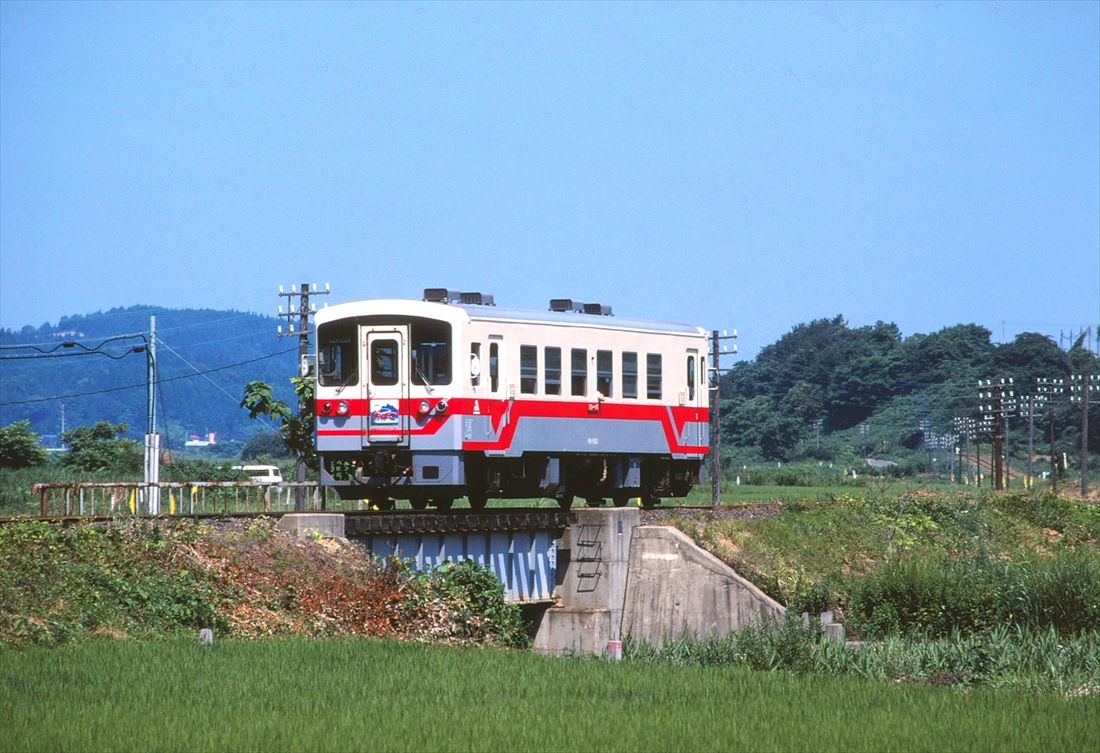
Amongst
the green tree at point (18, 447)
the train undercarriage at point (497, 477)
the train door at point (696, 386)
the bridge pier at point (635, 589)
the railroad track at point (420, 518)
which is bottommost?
the bridge pier at point (635, 589)

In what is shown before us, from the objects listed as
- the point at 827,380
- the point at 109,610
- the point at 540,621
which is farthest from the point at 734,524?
the point at 827,380

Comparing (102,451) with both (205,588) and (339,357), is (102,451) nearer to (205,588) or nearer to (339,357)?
(339,357)

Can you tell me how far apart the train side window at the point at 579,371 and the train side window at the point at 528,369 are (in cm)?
104

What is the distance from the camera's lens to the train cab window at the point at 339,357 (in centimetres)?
2852

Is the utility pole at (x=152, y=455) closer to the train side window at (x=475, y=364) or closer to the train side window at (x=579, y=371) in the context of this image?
the train side window at (x=475, y=364)

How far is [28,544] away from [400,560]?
Answer: 6066mm

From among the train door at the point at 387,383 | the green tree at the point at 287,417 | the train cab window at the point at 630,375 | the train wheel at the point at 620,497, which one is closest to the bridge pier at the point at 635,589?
the train wheel at the point at 620,497

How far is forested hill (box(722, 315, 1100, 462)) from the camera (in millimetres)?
131500

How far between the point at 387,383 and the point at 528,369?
265 cm

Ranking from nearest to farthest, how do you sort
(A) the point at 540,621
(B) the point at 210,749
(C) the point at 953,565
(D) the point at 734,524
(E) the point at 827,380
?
(B) the point at 210,749 < (C) the point at 953,565 < (A) the point at 540,621 < (D) the point at 734,524 < (E) the point at 827,380

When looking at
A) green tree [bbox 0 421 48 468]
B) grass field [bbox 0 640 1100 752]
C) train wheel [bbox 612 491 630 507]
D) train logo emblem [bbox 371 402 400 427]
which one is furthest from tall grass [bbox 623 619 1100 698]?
green tree [bbox 0 421 48 468]

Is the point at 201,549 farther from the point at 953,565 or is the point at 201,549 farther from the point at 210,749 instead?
the point at 953,565

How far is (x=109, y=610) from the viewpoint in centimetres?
2061

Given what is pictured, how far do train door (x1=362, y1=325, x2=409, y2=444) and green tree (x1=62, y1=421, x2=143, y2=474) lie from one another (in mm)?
41180
